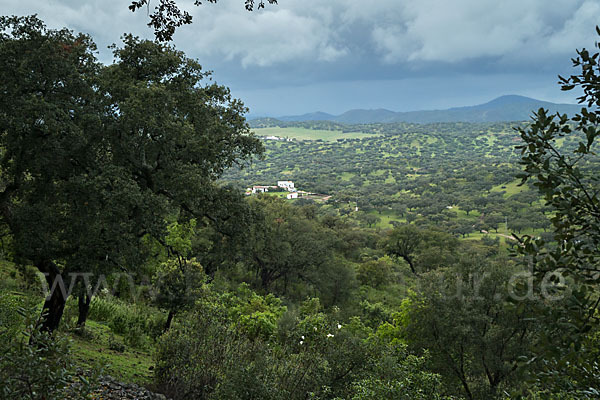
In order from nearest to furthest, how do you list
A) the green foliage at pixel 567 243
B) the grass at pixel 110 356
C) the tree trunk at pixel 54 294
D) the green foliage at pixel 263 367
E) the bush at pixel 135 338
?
the green foliage at pixel 567 243, the green foliage at pixel 263 367, the tree trunk at pixel 54 294, the grass at pixel 110 356, the bush at pixel 135 338

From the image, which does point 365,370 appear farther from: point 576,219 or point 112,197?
point 576,219

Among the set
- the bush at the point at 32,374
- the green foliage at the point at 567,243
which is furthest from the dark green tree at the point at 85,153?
the green foliage at the point at 567,243

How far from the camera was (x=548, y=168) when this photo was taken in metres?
2.66

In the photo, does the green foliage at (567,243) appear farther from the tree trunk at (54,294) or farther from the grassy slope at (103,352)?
the tree trunk at (54,294)

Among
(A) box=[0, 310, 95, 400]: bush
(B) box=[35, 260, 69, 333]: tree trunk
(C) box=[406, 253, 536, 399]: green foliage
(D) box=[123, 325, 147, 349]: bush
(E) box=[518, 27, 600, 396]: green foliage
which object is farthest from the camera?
(C) box=[406, 253, 536, 399]: green foliage

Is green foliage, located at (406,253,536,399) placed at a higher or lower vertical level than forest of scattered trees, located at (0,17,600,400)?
lower

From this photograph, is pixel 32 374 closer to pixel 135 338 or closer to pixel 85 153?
pixel 85 153

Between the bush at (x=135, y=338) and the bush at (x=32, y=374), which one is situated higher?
the bush at (x=32, y=374)

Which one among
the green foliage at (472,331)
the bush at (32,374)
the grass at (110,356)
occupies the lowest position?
the green foliage at (472,331)

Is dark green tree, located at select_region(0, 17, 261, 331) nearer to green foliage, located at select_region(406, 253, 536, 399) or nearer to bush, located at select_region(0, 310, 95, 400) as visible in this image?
bush, located at select_region(0, 310, 95, 400)

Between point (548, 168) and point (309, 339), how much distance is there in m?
9.01

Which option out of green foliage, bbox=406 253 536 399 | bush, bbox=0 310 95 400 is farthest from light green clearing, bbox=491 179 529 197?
bush, bbox=0 310 95 400

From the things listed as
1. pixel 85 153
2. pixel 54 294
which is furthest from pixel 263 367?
pixel 85 153

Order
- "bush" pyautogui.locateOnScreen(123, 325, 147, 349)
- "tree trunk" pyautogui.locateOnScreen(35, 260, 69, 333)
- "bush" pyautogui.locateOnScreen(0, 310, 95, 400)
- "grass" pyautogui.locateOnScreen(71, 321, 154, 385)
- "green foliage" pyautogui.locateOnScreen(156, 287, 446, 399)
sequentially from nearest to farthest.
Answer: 1. "bush" pyautogui.locateOnScreen(0, 310, 95, 400)
2. "green foliage" pyautogui.locateOnScreen(156, 287, 446, 399)
3. "tree trunk" pyautogui.locateOnScreen(35, 260, 69, 333)
4. "grass" pyautogui.locateOnScreen(71, 321, 154, 385)
5. "bush" pyautogui.locateOnScreen(123, 325, 147, 349)
